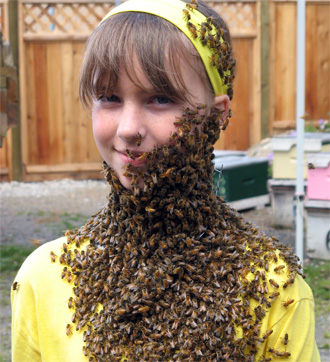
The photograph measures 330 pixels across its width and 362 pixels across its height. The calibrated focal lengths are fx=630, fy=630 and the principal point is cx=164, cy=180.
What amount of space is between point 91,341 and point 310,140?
6052 mm

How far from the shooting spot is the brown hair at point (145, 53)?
66.8 inches

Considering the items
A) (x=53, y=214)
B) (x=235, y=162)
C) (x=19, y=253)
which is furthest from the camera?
(x=53, y=214)

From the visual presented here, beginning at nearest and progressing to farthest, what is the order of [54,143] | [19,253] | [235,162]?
[19,253], [235,162], [54,143]

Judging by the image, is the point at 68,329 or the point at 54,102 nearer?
the point at 68,329

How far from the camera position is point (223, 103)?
188 centimetres

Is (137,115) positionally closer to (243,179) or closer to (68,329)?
(68,329)

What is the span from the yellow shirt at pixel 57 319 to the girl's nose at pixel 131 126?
518mm

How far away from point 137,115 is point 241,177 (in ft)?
21.3

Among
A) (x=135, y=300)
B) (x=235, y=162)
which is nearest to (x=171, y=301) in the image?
(x=135, y=300)

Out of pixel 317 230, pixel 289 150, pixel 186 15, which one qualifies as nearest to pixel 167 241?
pixel 186 15

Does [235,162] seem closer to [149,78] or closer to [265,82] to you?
[265,82]

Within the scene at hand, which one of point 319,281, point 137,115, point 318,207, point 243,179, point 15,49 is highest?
point 15,49

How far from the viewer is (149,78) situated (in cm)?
169

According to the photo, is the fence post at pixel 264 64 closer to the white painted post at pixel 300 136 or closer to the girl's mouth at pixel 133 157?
the white painted post at pixel 300 136
